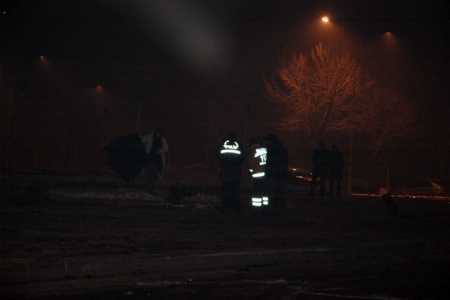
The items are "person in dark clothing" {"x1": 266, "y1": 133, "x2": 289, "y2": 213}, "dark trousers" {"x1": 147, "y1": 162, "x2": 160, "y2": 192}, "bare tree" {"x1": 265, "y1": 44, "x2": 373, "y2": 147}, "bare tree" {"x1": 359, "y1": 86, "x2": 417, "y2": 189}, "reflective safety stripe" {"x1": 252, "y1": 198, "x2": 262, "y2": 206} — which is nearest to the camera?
"reflective safety stripe" {"x1": 252, "y1": 198, "x2": 262, "y2": 206}

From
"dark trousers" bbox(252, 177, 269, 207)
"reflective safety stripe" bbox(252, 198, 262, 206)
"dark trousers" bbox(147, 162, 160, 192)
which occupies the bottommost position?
"reflective safety stripe" bbox(252, 198, 262, 206)

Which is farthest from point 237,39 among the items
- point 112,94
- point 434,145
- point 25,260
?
point 25,260

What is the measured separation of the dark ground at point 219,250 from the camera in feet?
27.8

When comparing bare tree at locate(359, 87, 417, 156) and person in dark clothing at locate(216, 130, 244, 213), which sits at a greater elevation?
bare tree at locate(359, 87, 417, 156)

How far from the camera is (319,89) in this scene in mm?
37781

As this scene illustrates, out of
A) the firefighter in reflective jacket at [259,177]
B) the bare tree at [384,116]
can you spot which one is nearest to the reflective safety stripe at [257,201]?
the firefighter in reflective jacket at [259,177]

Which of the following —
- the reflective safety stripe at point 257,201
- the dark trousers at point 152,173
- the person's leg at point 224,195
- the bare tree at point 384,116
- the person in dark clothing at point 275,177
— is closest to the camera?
the person's leg at point 224,195

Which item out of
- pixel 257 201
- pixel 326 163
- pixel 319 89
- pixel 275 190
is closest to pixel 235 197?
pixel 257 201

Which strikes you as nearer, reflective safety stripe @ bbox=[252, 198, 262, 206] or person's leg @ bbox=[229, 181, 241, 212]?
person's leg @ bbox=[229, 181, 241, 212]

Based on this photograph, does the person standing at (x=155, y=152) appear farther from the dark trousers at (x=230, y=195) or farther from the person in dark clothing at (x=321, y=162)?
the person in dark clothing at (x=321, y=162)

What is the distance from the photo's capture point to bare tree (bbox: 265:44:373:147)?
121 ft

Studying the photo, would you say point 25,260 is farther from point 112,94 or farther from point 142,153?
point 112,94

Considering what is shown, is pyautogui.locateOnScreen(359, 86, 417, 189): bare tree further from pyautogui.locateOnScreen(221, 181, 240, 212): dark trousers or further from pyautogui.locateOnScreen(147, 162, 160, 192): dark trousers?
pyautogui.locateOnScreen(221, 181, 240, 212): dark trousers

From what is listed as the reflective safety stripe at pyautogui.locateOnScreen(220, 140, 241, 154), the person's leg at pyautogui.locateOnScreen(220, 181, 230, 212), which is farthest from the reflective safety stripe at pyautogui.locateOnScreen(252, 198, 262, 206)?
the reflective safety stripe at pyautogui.locateOnScreen(220, 140, 241, 154)
